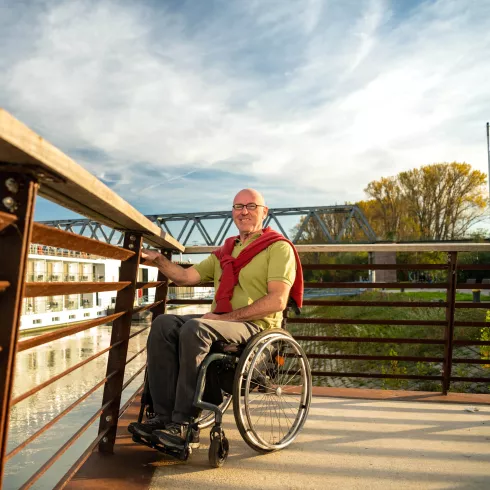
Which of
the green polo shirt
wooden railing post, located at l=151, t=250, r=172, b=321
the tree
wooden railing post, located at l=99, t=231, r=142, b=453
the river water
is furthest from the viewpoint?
the tree

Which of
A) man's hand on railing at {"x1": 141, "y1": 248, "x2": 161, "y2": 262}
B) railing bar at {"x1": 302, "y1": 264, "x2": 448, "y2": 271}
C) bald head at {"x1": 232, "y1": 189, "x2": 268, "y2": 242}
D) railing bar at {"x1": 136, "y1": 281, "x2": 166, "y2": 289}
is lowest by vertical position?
railing bar at {"x1": 136, "y1": 281, "x2": 166, "y2": 289}

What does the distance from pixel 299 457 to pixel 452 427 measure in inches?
33.2

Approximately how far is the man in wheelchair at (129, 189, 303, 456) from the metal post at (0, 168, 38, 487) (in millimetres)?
767

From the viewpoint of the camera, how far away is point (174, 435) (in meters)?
1.63

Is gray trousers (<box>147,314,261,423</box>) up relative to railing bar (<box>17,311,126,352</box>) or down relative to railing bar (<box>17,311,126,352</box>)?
down

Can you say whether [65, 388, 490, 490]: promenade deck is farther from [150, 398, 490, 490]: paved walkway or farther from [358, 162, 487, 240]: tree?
[358, 162, 487, 240]: tree

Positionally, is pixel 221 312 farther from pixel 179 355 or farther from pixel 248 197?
pixel 248 197

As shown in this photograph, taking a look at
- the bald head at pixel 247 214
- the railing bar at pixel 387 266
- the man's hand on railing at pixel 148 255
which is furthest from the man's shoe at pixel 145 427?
the railing bar at pixel 387 266

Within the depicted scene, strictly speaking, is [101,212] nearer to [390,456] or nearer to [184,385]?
[184,385]

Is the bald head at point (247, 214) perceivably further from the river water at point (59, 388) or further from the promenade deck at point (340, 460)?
the river water at point (59, 388)

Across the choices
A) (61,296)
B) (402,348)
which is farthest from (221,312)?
(61,296)

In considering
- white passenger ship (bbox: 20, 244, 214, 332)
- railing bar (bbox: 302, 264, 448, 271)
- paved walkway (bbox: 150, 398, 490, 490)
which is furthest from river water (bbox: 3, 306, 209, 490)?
paved walkway (bbox: 150, 398, 490, 490)

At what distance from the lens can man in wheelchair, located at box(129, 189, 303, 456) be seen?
1.65 meters

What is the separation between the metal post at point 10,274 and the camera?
93 centimetres
